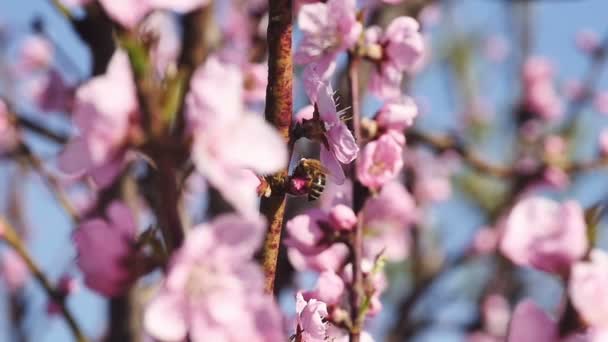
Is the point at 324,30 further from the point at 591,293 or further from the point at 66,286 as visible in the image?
the point at 66,286

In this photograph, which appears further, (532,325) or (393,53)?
(393,53)

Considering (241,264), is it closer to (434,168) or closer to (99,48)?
(99,48)

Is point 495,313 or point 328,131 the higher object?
point 328,131

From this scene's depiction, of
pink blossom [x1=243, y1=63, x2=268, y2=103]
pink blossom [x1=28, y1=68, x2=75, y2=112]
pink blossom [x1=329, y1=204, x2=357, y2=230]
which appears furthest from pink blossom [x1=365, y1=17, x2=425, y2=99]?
pink blossom [x1=28, y1=68, x2=75, y2=112]

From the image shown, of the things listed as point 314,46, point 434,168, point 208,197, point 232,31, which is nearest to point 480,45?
point 434,168

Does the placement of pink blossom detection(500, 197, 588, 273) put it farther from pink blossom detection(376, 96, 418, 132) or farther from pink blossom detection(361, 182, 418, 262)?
pink blossom detection(361, 182, 418, 262)

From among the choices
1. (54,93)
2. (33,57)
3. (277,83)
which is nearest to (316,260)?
(277,83)
